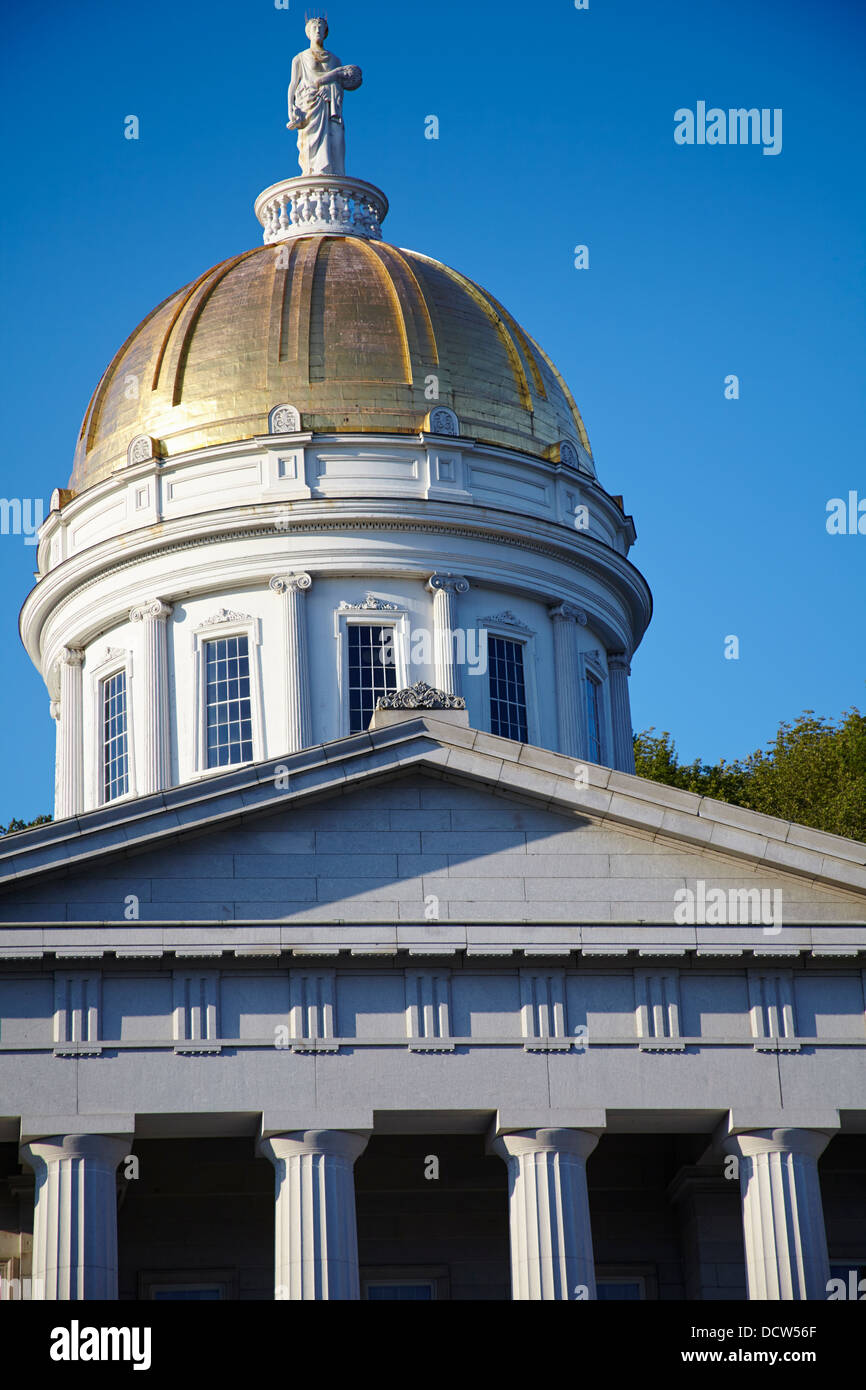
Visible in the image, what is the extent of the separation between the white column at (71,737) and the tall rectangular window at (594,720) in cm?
1109

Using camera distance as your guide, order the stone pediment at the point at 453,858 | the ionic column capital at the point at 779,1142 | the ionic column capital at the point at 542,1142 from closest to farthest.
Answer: the ionic column capital at the point at 542,1142
the ionic column capital at the point at 779,1142
the stone pediment at the point at 453,858

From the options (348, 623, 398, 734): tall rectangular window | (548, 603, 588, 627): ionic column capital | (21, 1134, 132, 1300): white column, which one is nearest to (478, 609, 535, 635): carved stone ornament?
(548, 603, 588, 627): ionic column capital

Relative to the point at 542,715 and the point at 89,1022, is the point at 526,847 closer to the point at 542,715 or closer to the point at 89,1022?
the point at 89,1022

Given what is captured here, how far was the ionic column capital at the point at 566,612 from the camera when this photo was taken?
1980 inches

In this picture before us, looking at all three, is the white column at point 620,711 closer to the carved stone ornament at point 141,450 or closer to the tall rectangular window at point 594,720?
the tall rectangular window at point 594,720

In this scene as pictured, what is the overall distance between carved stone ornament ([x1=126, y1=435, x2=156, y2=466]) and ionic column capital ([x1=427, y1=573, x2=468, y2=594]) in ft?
22.6

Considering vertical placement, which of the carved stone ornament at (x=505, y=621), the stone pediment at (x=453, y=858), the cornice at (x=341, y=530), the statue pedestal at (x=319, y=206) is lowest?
the stone pediment at (x=453, y=858)

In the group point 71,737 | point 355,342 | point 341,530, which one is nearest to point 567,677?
point 341,530

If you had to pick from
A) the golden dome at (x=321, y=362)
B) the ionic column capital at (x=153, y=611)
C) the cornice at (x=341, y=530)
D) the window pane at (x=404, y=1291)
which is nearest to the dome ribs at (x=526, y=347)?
the golden dome at (x=321, y=362)

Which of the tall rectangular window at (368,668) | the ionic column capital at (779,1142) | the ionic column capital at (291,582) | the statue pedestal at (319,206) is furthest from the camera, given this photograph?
the statue pedestal at (319,206)

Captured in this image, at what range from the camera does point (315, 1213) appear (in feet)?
97.3

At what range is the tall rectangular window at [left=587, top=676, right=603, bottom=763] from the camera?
50531 millimetres

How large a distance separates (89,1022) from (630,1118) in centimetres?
732
